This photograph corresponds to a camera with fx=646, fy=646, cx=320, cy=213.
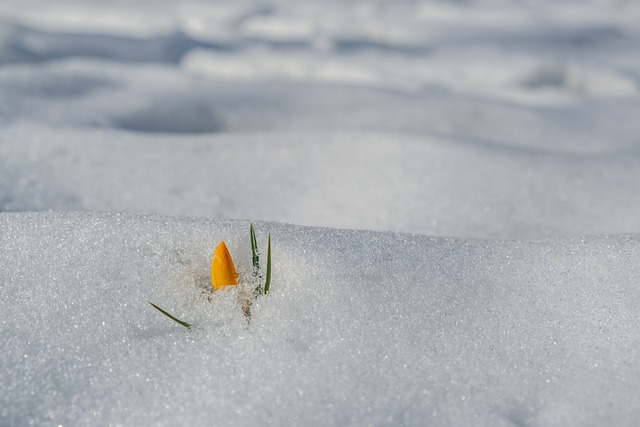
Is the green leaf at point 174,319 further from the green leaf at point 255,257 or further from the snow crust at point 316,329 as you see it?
the green leaf at point 255,257

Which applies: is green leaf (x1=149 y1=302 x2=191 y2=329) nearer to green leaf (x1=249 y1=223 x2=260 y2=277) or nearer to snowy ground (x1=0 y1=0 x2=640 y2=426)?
snowy ground (x1=0 y1=0 x2=640 y2=426)

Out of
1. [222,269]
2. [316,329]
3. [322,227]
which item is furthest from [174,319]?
[322,227]

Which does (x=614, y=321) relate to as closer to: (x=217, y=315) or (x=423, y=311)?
(x=423, y=311)

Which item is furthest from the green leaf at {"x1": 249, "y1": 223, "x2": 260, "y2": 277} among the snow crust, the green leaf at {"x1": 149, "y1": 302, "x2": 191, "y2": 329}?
the green leaf at {"x1": 149, "y1": 302, "x2": 191, "y2": 329}

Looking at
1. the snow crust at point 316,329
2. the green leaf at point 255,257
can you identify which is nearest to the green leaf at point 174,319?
the snow crust at point 316,329

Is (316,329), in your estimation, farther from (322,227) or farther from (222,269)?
(322,227)

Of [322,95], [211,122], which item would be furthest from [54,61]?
[322,95]
